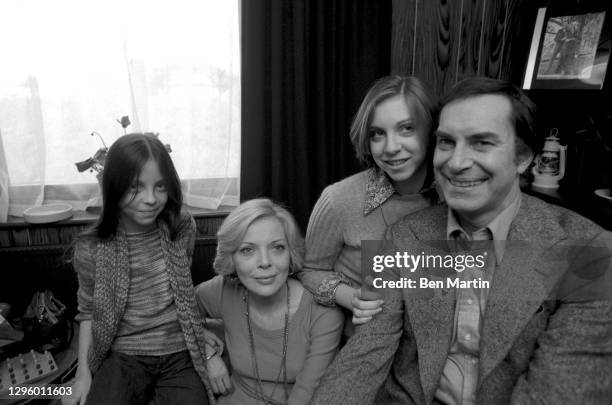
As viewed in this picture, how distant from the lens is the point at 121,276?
1519 millimetres

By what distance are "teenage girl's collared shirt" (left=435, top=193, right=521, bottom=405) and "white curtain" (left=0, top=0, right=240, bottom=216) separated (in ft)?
5.35

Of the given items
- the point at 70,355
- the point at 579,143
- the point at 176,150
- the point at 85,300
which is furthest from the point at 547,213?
the point at 176,150

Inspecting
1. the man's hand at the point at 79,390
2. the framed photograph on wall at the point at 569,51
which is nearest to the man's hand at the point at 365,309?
the man's hand at the point at 79,390

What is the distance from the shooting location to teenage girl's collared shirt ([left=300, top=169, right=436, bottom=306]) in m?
1.38

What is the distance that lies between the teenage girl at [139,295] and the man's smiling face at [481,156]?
914 millimetres

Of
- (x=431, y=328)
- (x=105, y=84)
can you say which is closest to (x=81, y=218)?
(x=105, y=84)

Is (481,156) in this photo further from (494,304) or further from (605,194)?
(605,194)

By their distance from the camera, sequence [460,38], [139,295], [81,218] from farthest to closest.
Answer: [81,218]
[460,38]
[139,295]

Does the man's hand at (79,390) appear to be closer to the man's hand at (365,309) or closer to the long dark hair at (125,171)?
the long dark hair at (125,171)

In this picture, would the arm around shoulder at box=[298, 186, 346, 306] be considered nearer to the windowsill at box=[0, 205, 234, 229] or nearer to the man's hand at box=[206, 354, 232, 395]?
the man's hand at box=[206, 354, 232, 395]

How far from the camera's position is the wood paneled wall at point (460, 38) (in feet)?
6.33

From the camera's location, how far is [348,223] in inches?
54.9

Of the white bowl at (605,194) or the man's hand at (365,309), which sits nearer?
the man's hand at (365,309)

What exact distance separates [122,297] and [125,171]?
42 cm
